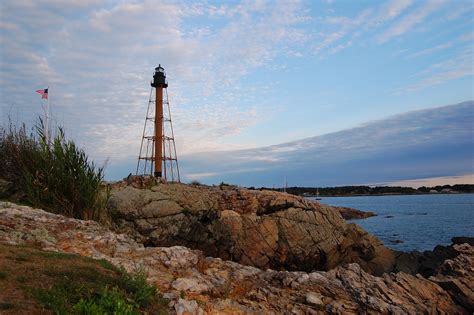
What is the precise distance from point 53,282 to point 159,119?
28459 mm

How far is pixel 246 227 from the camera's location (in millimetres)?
23312

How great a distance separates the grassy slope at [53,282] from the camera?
243 inches

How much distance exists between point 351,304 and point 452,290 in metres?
4.57

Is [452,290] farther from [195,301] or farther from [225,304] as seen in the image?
[195,301]

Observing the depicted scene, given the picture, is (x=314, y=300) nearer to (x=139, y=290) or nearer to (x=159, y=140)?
(x=139, y=290)

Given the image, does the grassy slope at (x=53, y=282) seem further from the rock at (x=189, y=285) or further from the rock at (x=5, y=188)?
the rock at (x=5, y=188)

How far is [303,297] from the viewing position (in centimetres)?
989

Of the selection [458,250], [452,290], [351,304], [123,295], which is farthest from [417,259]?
[123,295]

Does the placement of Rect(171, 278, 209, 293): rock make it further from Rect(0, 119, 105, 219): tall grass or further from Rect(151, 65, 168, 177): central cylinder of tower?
Rect(151, 65, 168, 177): central cylinder of tower

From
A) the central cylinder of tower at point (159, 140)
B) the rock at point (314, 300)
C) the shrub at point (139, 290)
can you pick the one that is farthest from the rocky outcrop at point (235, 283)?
the central cylinder of tower at point (159, 140)

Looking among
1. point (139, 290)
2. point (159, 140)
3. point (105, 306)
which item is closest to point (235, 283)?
point (139, 290)

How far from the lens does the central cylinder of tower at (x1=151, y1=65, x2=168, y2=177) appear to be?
34438 millimetres

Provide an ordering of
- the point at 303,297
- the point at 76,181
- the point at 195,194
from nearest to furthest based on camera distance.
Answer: the point at 303,297 → the point at 76,181 → the point at 195,194

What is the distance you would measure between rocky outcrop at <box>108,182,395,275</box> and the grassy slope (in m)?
8.32
